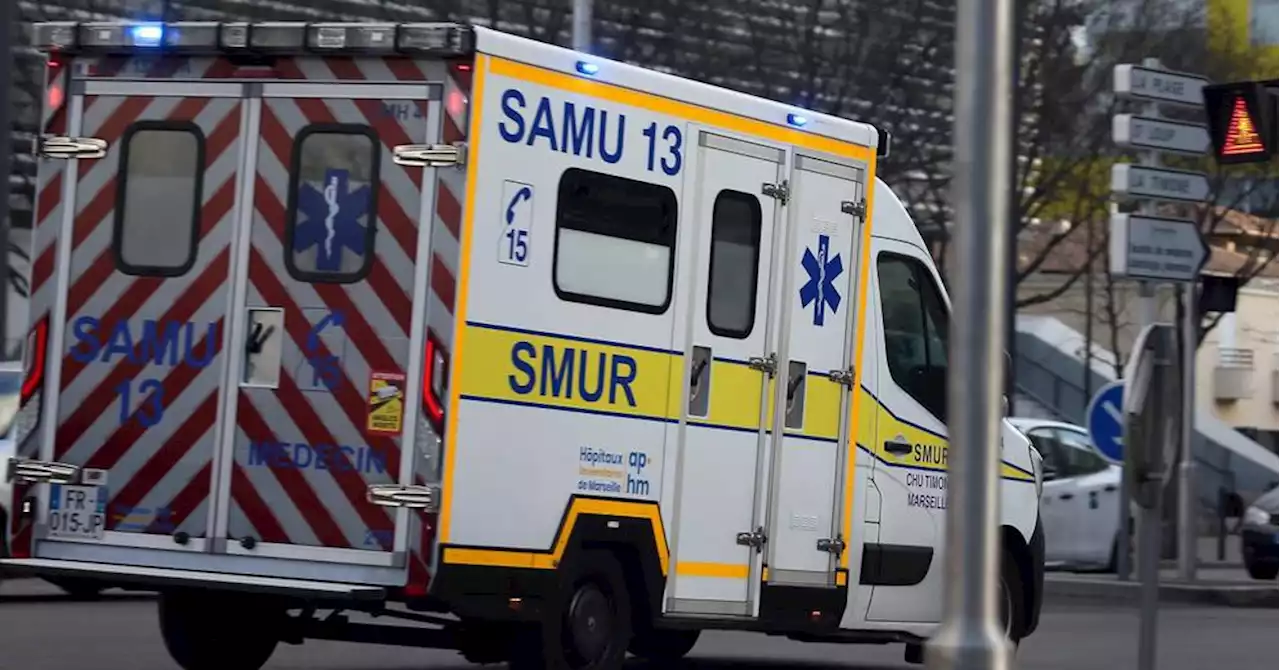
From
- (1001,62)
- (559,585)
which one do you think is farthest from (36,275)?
(1001,62)

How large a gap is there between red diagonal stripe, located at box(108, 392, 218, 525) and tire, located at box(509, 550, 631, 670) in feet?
4.69

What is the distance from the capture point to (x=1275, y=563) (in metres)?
24.8

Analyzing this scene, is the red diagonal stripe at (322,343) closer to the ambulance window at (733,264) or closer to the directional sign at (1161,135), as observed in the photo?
the ambulance window at (733,264)

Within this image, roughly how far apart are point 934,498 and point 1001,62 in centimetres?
604

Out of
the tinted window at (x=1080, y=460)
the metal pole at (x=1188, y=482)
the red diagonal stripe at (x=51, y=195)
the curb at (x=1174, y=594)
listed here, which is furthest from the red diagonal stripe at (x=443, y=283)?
the tinted window at (x=1080, y=460)

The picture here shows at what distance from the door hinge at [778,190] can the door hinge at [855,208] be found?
1.59ft

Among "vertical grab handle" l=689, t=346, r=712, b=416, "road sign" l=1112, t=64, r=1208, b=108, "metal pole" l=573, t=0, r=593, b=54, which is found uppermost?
"metal pole" l=573, t=0, r=593, b=54

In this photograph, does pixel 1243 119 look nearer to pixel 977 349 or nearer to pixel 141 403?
pixel 141 403

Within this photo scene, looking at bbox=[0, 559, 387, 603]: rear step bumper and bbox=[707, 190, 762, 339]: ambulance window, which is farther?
bbox=[707, 190, 762, 339]: ambulance window

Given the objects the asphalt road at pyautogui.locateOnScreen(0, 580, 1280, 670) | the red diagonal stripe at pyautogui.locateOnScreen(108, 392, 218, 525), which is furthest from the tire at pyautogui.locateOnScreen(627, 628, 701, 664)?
the red diagonal stripe at pyautogui.locateOnScreen(108, 392, 218, 525)

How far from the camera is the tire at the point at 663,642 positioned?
37.1 ft

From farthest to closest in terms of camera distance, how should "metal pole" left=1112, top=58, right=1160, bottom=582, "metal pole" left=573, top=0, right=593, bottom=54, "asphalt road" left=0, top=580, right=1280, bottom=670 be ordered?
"metal pole" left=573, top=0, right=593, bottom=54, "metal pole" left=1112, top=58, right=1160, bottom=582, "asphalt road" left=0, top=580, right=1280, bottom=670

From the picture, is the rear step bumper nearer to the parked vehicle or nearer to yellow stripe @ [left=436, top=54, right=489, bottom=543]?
yellow stripe @ [left=436, top=54, right=489, bottom=543]

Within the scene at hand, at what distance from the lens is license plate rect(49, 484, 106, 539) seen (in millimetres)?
10047
